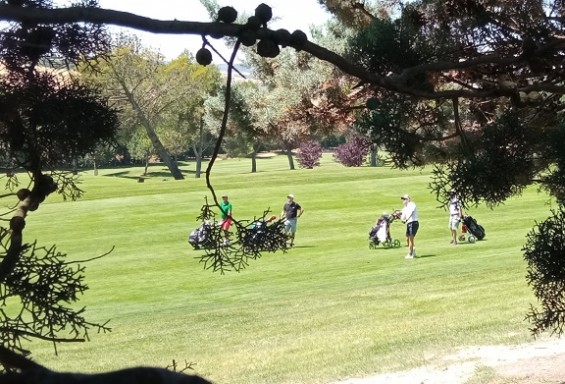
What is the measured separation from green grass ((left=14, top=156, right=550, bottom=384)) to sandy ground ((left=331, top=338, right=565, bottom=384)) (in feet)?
1.15

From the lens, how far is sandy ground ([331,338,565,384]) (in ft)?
32.7

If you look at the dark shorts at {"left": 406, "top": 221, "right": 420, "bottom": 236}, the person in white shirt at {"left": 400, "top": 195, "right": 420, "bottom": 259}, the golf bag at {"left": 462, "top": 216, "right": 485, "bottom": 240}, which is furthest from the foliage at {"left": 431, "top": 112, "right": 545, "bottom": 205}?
the dark shorts at {"left": 406, "top": 221, "right": 420, "bottom": 236}

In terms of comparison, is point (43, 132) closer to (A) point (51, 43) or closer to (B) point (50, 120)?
(B) point (50, 120)

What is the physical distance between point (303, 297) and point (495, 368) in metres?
7.15

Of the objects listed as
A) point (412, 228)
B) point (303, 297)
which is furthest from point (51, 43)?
point (412, 228)

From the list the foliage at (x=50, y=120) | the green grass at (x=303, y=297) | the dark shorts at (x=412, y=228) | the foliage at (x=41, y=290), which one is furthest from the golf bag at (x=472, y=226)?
the foliage at (x=41, y=290)

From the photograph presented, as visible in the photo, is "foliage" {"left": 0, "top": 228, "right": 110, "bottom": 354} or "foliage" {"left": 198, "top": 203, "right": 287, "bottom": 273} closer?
"foliage" {"left": 198, "top": 203, "right": 287, "bottom": 273}

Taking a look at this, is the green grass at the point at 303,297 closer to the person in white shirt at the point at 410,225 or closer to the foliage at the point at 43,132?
the person in white shirt at the point at 410,225

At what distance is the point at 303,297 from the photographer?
1723cm

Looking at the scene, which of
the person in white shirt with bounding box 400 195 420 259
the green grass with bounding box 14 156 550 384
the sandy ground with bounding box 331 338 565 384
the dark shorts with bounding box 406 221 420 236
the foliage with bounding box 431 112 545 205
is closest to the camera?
the foliage with bounding box 431 112 545 205

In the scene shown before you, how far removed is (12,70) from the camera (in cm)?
382

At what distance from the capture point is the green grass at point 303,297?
40.2 ft

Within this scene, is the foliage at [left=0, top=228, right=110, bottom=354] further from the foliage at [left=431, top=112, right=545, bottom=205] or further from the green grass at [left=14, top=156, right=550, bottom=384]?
the green grass at [left=14, top=156, right=550, bottom=384]

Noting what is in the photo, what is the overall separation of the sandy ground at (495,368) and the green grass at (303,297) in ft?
1.15
